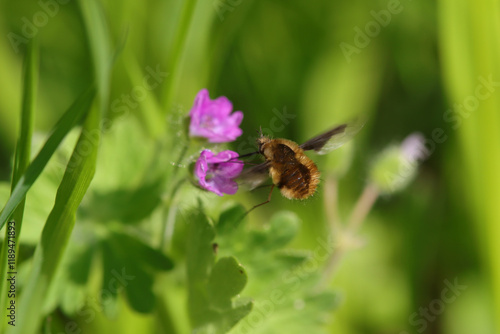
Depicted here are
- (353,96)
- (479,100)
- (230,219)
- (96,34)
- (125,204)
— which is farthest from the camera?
(353,96)

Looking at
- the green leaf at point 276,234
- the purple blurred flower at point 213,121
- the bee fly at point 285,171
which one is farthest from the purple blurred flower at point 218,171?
the green leaf at point 276,234

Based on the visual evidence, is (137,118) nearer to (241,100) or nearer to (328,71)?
(241,100)

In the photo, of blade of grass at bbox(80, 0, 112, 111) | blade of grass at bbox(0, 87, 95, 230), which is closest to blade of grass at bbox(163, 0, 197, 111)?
blade of grass at bbox(80, 0, 112, 111)

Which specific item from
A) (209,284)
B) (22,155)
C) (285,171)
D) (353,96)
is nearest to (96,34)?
(22,155)

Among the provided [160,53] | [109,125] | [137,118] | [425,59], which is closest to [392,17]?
[425,59]

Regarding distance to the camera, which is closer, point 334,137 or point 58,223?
point 58,223

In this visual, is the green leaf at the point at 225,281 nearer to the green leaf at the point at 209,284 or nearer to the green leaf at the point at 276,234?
the green leaf at the point at 209,284

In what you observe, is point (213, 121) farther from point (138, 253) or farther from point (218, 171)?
point (138, 253)
